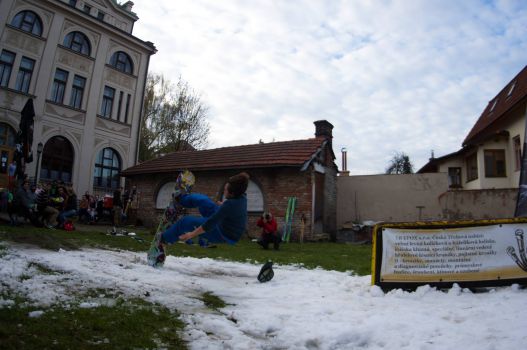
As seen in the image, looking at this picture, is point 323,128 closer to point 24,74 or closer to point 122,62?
point 122,62

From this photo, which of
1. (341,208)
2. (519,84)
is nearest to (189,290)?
(341,208)

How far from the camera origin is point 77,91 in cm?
2616

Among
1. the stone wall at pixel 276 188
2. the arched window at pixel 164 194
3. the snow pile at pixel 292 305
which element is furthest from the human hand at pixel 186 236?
the arched window at pixel 164 194

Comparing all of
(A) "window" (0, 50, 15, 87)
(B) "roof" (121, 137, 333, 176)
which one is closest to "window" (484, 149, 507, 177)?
(B) "roof" (121, 137, 333, 176)

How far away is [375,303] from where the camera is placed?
5062 millimetres

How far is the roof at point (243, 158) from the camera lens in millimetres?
18641

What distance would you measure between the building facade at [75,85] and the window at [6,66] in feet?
0.16

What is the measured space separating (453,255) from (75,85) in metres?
26.3

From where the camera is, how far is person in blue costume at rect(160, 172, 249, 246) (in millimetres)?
6238

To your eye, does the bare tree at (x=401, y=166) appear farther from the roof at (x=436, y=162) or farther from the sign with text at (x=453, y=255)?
the sign with text at (x=453, y=255)

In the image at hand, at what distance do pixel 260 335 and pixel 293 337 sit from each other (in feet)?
1.08

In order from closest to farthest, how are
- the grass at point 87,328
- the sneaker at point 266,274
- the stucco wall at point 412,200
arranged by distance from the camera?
the grass at point 87,328
the sneaker at point 266,274
the stucco wall at point 412,200

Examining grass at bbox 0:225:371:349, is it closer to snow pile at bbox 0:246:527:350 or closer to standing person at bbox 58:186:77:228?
snow pile at bbox 0:246:527:350

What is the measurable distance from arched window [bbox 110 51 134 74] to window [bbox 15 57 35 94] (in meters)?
5.45
